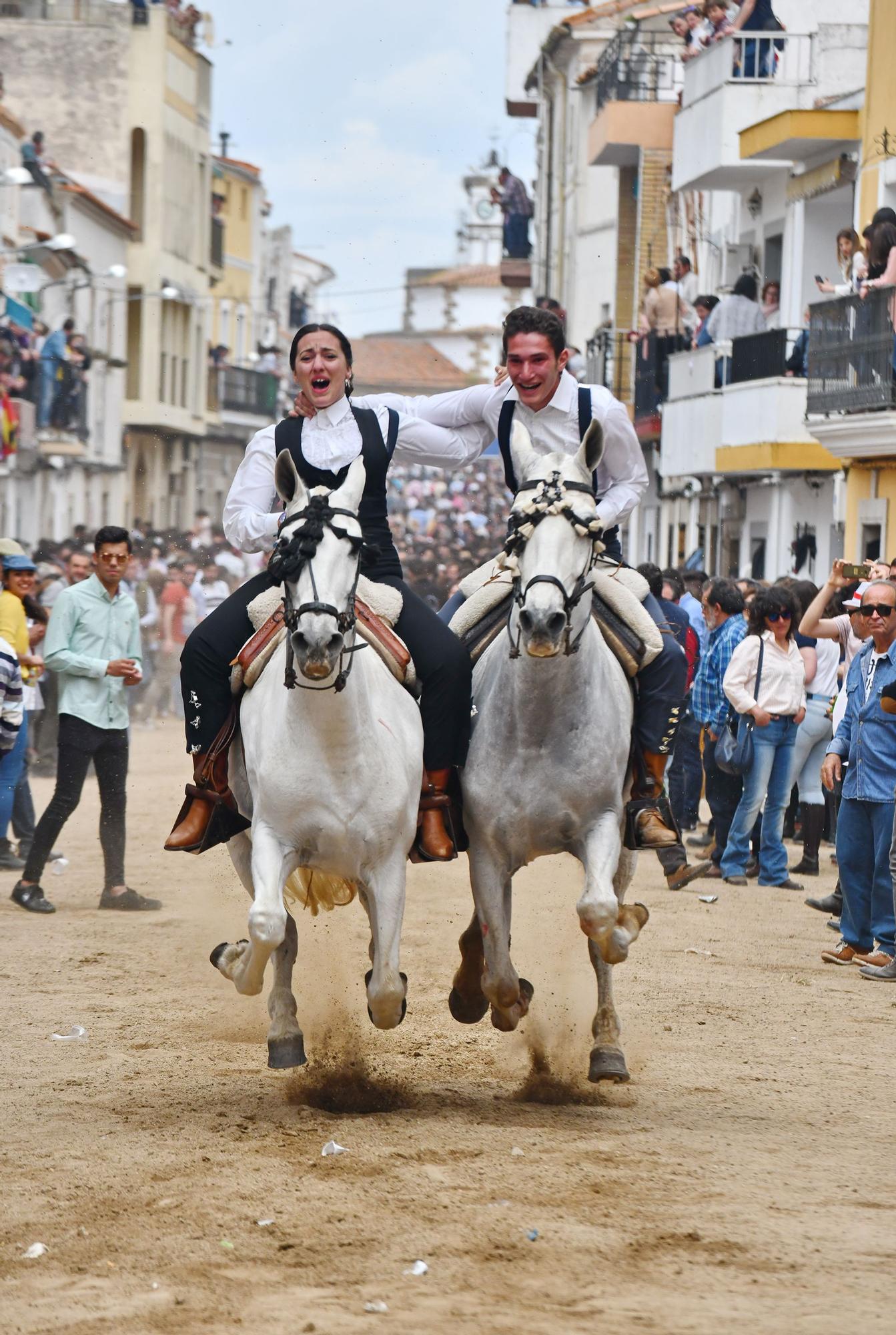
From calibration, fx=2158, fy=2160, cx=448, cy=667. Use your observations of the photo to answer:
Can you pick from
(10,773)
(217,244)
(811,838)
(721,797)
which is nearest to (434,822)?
(10,773)

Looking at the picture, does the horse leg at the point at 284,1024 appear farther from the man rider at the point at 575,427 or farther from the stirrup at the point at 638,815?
the man rider at the point at 575,427

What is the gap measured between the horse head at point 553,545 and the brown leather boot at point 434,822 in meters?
0.69

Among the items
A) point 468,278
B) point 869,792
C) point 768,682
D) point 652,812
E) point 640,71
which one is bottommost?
point 869,792

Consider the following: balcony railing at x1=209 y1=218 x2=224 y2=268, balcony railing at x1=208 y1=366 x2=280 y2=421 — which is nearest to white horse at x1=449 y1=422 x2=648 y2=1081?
balcony railing at x1=208 y1=366 x2=280 y2=421

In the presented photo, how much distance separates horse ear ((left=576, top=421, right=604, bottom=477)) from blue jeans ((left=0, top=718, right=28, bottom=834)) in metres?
6.63

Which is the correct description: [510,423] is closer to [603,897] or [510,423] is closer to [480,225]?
[603,897]

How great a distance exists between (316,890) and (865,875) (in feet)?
15.3

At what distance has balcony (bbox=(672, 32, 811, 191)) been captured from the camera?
1235 inches

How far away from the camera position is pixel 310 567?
22.4 feet

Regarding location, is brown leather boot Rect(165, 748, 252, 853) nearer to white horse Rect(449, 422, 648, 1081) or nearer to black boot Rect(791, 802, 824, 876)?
white horse Rect(449, 422, 648, 1081)

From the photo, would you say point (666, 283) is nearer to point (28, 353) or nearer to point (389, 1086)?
point (28, 353)

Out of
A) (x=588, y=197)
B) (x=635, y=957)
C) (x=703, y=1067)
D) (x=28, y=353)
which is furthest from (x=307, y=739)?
(x=588, y=197)

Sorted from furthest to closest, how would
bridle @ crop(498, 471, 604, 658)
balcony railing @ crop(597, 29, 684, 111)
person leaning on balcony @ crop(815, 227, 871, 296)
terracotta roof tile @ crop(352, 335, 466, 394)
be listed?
terracotta roof tile @ crop(352, 335, 466, 394) < balcony railing @ crop(597, 29, 684, 111) < person leaning on balcony @ crop(815, 227, 871, 296) < bridle @ crop(498, 471, 604, 658)

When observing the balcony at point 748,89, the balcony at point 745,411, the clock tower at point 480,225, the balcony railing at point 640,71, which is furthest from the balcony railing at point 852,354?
the clock tower at point 480,225
